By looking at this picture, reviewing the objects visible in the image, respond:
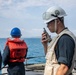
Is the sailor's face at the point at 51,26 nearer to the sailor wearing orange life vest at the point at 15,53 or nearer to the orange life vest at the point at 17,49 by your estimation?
the sailor wearing orange life vest at the point at 15,53

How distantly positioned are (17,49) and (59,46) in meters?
4.21

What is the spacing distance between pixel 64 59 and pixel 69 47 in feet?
0.54

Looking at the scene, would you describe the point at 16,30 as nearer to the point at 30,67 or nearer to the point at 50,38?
the point at 50,38

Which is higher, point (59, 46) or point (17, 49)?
point (59, 46)

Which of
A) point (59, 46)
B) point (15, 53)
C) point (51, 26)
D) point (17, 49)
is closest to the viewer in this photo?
point (59, 46)

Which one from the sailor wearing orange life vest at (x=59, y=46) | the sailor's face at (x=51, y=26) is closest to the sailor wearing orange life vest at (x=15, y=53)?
the sailor wearing orange life vest at (x=59, y=46)

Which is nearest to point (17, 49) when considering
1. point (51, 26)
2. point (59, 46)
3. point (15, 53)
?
point (15, 53)

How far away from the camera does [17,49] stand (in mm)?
8555

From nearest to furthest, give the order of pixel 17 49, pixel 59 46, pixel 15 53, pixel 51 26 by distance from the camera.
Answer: pixel 59 46 < pixel 51 26 < pixel 15 53 < pixel 17 49

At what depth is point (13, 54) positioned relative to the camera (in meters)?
8.41

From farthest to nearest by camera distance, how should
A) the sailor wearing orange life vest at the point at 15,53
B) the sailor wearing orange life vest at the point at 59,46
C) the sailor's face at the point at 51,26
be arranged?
the sailor wearing orange life vest at the point at 15,53, the sailor's face at the point at 51,26, the sailor wearing orange life vest at the point at 59,46

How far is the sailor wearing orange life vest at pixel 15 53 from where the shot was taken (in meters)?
8.30

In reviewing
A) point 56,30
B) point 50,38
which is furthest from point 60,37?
point 50,38

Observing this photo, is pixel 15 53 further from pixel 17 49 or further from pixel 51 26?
pixel 51 26
